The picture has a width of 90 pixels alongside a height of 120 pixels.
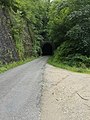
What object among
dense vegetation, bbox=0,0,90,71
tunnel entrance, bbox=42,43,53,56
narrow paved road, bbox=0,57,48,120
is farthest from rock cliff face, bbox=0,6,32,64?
tunnel entrance, bbox=42,43,53,56

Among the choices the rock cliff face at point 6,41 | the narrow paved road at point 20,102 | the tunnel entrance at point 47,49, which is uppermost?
the rock cliff face at point 6,41

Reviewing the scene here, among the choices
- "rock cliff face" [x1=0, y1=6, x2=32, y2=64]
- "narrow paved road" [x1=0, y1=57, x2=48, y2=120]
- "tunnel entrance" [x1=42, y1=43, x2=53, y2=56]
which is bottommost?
"tunnel entrance" [x1=42, y1=43, x2=53, y2=56]

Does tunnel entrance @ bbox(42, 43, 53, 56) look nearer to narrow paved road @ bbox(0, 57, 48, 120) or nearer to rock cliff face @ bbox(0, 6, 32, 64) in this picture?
rock cliff face @ bbox(0, 6, 32, 64)

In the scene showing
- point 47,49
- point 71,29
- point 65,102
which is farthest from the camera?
point 47,49

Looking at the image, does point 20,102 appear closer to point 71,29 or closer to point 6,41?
point 71,29

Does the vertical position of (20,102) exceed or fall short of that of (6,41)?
it falls short

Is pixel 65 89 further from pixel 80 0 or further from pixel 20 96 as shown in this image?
pixel 80 0

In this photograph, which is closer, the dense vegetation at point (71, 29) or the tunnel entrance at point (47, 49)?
the dense vegetation at point (71, 29)

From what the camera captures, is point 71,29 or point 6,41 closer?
point 71,29

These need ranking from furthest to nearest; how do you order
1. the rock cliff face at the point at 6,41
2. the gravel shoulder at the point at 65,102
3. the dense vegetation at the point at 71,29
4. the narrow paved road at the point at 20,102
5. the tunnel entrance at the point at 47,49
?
the tunnel entrance at the point at 47,49
the dense vegetation at the point at 71,29
the rock cliff face at the point at 6,41
the gravel shoulder at the point at 65,102
the narrow paved road at the point at 20,102

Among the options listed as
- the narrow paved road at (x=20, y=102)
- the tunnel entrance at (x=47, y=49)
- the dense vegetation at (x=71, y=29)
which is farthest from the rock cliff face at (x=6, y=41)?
the tunnel entrance at (x=47, y=49)

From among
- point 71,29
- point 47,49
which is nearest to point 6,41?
point 71,29

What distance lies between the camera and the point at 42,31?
5206 centimetres

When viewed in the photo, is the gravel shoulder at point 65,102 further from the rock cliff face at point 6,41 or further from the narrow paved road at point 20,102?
the rock cliff face at point 6,41
